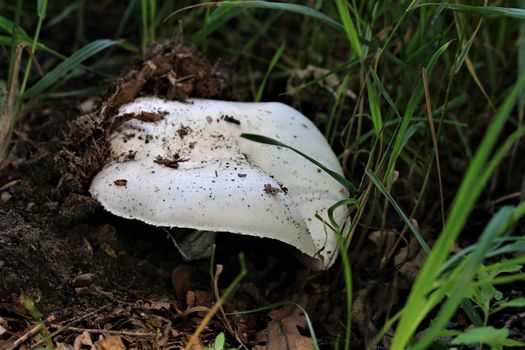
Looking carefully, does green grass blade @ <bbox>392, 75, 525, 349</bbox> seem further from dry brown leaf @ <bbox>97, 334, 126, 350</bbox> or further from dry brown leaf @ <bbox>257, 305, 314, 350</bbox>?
dry brown leaf @ <bbox>97, 334, 126, 350</bbox>

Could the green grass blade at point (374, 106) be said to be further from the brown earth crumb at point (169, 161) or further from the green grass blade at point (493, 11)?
the brown earth crumb at point (169, 161)

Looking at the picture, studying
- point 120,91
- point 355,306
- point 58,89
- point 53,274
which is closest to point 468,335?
point 355,306

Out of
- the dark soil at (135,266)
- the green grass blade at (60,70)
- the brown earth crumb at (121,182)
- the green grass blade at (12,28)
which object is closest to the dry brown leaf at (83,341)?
the dark soil at (135,266)

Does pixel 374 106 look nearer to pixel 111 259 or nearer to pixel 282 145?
pixel 282 145

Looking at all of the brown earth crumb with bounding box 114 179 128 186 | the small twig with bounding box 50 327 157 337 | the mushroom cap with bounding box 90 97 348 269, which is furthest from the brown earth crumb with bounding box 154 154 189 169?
the small twig with bounding box 50 327 157 337

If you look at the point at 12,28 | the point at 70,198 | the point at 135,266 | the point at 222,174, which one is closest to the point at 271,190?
the point at 222,174
